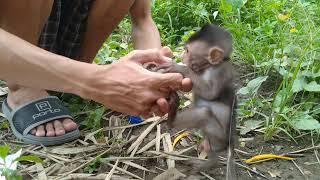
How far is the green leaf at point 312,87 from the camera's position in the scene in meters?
2.80

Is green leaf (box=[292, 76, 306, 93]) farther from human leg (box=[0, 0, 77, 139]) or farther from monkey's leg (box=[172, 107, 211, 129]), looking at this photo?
human leg (box=[0, 0, 77, 139])

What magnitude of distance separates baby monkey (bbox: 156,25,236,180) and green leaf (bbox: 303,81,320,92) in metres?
0.66

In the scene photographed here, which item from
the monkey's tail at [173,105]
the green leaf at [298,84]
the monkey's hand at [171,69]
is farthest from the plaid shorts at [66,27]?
the green leaf at [298,84]

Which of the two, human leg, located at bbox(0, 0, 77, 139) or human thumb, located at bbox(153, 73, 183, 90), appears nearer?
human thumb, located at bbox(153, 73, 183, 90)

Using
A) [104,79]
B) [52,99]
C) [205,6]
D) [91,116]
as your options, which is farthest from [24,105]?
[205,6]

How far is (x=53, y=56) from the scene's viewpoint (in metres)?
2.18

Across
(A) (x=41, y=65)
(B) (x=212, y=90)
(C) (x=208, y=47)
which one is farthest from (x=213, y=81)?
(A) (x=41, y=65)

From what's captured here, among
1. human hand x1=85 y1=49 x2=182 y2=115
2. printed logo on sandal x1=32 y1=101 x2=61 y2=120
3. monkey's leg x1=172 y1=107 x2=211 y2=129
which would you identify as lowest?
printed logo on sandal x1=32 y1=101 x2=61 y2=120

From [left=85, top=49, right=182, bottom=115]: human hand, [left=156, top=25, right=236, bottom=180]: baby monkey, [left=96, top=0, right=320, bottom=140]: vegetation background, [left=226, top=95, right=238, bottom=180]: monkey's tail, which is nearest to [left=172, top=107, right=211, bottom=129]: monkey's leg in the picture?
[left=156, top=25, right=236, bottom=180]: baby monkey

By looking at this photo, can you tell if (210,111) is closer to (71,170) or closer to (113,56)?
(71,170)

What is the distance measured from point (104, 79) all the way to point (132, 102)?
14 centimetres

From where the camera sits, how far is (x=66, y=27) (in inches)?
119

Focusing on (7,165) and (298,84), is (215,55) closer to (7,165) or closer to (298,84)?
(298,84)

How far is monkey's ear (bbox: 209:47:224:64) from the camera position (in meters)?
2.29
